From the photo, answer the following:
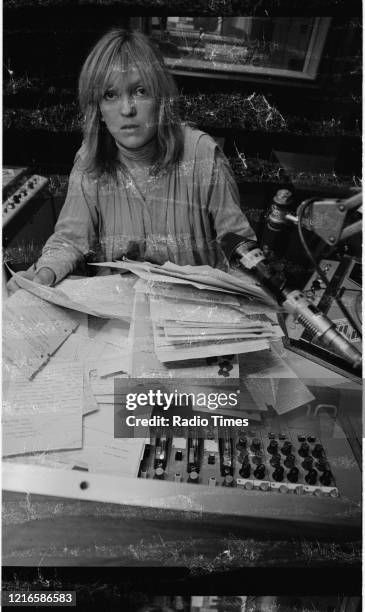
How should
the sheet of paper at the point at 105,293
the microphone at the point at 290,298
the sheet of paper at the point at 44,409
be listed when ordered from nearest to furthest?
the microphone at the point at 290,298, the sheet of paper at the point at 44,409, the sheet of paper at the point at 105,293

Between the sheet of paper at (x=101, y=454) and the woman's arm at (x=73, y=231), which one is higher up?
the woman's arm at (x=73, y=231)

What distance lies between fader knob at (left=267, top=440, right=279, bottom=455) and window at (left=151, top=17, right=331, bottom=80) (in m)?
0.87

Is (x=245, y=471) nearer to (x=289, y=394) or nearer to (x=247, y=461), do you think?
(x=247, y=461)

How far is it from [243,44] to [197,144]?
0.78ft

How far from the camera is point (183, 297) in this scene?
1217mm

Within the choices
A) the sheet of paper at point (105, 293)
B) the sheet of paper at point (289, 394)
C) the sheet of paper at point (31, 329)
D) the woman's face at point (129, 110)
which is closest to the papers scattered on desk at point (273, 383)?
the sheet of paper at point (289, 394)

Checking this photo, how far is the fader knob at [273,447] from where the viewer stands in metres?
1.24

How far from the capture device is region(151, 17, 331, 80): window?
1.10 m

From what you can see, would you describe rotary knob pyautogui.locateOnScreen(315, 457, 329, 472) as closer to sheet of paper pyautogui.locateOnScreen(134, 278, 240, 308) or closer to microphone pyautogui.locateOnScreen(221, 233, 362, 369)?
microphone pyautogui.locateOnScreen(221, 233, 362, 369)

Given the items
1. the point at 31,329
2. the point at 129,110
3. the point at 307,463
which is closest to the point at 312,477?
the point at 307,463

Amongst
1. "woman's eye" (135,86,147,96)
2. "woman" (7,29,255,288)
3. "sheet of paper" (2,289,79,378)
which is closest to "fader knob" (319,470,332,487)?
"woman" (7,29,255,288)

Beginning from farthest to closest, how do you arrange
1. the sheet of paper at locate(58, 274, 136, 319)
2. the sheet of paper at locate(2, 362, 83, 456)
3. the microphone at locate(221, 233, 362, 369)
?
the sheet of paper at locate(58, 274, 136, 319)
the sheet of paper at locate(2, 362, 83, 456)
the microphone at locate(221, 233, 362, 369)

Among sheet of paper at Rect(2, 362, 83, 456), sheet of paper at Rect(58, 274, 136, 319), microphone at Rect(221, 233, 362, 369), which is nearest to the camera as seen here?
microphone at Rect(221, 233, 362, 369)

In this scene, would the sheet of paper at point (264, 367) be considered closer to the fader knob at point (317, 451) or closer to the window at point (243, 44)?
the fader knob at point (317, 451)
